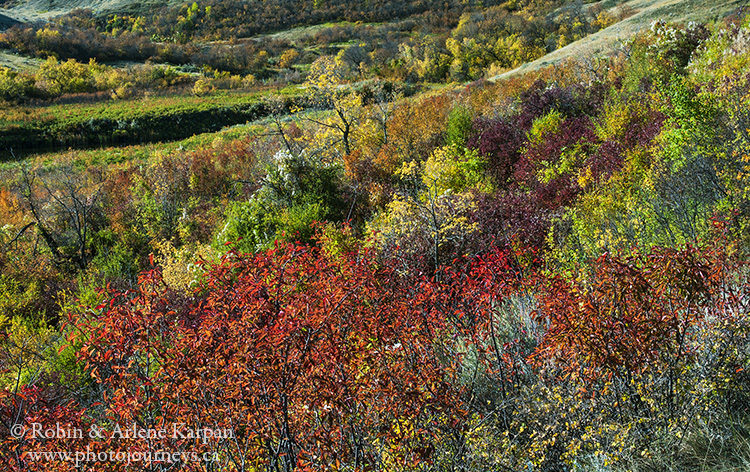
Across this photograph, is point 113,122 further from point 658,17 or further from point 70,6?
point 70,6

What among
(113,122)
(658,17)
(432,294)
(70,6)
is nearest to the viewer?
(432,294)

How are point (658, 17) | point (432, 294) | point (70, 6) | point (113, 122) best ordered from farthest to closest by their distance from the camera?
point (70, 6) < point (113, 122) < point (658, 17) < point (432, 294)

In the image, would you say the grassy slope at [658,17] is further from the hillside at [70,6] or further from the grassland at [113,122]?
the hillside at [70,6]

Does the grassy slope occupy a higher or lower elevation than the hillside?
lower

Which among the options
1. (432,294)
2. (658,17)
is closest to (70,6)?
(658,17)

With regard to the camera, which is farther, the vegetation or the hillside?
the hillside

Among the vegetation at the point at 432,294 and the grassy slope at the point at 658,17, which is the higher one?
the grassy slope at the point at 658,17

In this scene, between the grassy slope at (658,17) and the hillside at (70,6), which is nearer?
the grassy slope at (658,17)

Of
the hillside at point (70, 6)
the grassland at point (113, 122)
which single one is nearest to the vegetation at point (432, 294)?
the grassland at point (113, 122)

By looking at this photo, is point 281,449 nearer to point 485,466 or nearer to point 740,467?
point 485,466

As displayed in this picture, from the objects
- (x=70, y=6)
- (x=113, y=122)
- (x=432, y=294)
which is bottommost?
(x=113, y=122)

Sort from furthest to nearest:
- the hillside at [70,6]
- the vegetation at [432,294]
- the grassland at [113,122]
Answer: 1. the hillside at [70,6]
2. the grassland at [113,122]
3. the vegetation at [432,294]

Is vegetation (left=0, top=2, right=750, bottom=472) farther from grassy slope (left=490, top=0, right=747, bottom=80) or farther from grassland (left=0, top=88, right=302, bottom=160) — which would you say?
grassland (left=0, top=88, right=302, bottom=160)

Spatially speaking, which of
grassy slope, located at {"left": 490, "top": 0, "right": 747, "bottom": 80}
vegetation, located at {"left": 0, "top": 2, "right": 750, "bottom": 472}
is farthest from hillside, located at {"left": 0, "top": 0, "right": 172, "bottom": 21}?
grassy slope, located at {"left": 490, "top": 0, "right": 747, "bottom": 80}
